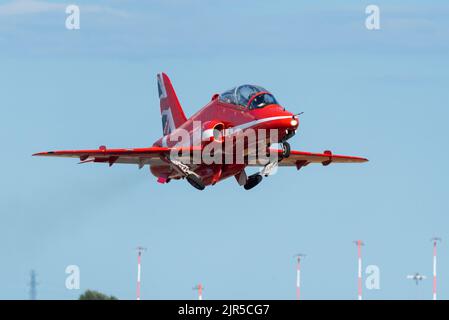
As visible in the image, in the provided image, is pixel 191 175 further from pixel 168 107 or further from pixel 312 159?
pixel 168 107

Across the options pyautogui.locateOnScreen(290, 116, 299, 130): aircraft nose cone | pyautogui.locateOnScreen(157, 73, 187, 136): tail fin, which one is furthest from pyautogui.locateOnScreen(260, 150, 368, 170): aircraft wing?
pyautogui.locateOnScreen(290, 116, 299, 130): aircraft nose cone

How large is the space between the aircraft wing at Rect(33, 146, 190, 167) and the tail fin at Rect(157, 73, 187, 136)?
6.20 m

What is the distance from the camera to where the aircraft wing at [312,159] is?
68.8 metres

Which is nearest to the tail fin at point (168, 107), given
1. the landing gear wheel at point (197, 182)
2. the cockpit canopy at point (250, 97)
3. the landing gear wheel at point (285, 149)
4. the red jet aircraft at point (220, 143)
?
the red jet aircraft at point (220, 143)

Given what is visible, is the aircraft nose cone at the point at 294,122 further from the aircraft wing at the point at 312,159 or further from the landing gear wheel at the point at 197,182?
the aircraft wing at the point at 312,159

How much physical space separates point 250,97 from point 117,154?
7782 millimetres

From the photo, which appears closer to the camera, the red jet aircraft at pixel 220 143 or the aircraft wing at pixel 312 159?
the red jet aircraft at pixel 220 143

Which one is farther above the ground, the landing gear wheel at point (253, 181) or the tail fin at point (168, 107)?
the tail fin at point (168, 107)

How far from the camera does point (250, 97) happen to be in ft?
200

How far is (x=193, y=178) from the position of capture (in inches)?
2501

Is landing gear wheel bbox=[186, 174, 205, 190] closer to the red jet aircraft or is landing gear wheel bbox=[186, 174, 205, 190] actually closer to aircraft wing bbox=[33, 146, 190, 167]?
the red jet aircraft

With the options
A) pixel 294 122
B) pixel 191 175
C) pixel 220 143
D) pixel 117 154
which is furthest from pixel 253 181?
pixel 294 122
